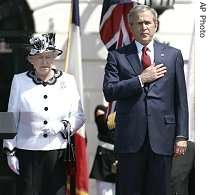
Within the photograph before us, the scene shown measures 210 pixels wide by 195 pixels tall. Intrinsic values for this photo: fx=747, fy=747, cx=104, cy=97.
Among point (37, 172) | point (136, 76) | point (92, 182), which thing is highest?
point (136, 76)

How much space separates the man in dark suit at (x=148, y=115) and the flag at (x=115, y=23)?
1942mm

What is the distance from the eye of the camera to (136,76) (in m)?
4.77

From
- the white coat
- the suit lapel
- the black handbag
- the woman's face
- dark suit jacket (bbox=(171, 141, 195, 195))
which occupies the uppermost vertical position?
the suit lapel

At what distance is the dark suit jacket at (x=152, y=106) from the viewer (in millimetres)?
4793

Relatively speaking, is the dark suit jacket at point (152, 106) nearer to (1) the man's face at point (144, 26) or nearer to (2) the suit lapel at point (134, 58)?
(2) the suit lapel at point (134, 58)

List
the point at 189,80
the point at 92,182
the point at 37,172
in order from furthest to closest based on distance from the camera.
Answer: the point at 92,182
the point at 189,80
the point at 37,172

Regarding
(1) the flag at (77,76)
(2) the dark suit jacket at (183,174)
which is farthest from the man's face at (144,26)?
(1) the flag at (77,76)

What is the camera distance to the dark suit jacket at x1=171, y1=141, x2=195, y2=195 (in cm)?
549

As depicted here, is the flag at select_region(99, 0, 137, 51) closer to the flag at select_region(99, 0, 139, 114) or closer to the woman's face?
the flag at select_region(99, 0, 139, 114)

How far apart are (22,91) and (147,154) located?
112cm

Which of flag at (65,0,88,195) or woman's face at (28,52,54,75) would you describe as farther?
flag at (65,0,88,195)

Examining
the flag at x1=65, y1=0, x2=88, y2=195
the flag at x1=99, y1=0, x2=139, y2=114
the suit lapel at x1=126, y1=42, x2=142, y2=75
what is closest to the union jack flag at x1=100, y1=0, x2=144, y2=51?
the flag at x1=99, y1=0, x2=139, y2=114

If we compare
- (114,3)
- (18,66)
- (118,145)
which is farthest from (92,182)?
(118,145)

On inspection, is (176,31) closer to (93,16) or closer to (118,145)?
(93,16)
